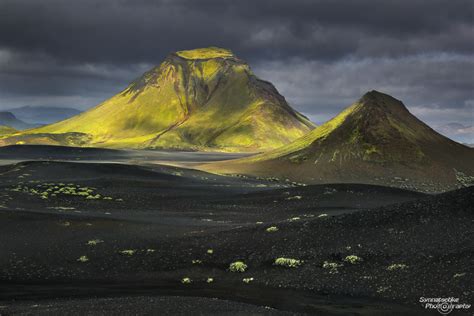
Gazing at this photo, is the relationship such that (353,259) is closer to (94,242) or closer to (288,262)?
(288,262)

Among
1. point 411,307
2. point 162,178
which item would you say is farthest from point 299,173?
point 411,307

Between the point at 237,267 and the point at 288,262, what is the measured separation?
344 cm

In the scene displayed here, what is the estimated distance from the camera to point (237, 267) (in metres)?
34.9

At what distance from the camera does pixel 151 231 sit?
156 feet

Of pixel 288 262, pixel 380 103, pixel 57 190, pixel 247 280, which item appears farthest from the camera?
pixel 380 103

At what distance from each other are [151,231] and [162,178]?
53355 mm

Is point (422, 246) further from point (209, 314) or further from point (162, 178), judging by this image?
point (162, 178)

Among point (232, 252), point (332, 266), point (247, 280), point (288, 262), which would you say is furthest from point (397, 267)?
point (232, 252)

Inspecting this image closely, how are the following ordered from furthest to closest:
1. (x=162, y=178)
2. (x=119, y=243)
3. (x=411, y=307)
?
(x=162, y=178) < (x=119, y=243) < (x=411, y=307)

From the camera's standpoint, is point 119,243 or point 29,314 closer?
point 29,314

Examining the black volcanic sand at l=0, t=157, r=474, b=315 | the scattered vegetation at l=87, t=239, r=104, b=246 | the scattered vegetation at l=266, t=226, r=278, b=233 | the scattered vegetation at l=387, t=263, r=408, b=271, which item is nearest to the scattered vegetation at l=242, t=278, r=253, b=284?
the black volcanic sand at l=0, t=157, r=474, b=315

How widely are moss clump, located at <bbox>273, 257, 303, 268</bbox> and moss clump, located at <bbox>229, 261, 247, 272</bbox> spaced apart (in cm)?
211

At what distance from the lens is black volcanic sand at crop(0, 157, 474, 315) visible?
2725cm

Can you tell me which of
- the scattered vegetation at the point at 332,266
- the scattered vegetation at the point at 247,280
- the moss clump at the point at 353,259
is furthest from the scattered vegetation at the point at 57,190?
the moss clump at the point at 353,259
